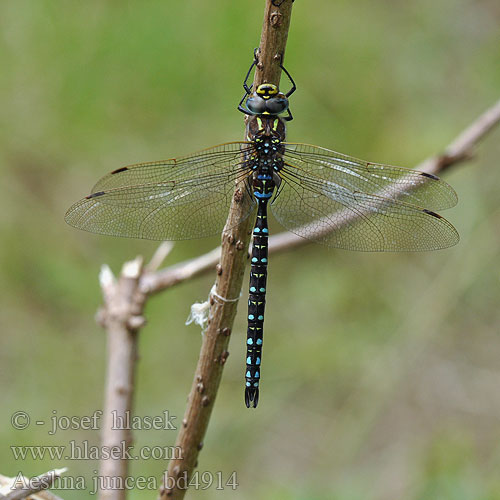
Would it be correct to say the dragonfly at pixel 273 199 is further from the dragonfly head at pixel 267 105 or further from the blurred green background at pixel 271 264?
the blurred green background at pixel 271 264

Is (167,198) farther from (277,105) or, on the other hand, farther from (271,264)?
(271,264)

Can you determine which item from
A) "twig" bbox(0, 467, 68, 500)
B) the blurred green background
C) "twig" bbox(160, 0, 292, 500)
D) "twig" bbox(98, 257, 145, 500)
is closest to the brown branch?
"twig" bbox(98, 257, 145, 500)

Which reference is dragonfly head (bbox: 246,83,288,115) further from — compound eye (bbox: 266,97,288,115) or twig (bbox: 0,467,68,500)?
twig (bbox: 0,467,68,500)

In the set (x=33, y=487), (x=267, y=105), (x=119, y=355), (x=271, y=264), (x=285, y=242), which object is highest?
(x=271, y=264)

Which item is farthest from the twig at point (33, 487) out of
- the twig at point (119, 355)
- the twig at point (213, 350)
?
the twig at point (119, 355)

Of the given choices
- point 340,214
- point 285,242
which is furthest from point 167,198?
point 340,214

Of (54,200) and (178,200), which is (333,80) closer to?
(54,200)
